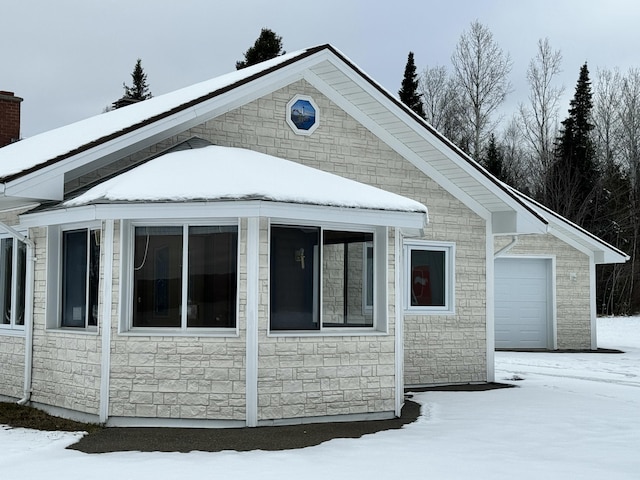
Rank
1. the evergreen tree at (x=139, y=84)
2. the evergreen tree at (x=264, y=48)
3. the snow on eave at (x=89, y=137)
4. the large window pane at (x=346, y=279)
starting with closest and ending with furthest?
1. the snow on eave at (x=89, y=137)
2. the large window pane at (x=346, y=279)
3. the evergreen tree at (x=264, y=48)
4. the evergreen tree at (x=139, y=84)

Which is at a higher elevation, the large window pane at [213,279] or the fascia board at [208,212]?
the fascia board at [208,212]

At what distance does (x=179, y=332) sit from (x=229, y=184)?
71.0 inches

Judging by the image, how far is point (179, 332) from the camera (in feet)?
32.3

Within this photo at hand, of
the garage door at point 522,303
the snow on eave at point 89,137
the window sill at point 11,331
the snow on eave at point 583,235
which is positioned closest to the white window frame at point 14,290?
the window sill at point 11,331

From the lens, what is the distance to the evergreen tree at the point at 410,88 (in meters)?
41.7

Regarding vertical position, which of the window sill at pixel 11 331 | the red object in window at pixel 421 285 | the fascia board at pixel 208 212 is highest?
the fascia board at pixel 208 212

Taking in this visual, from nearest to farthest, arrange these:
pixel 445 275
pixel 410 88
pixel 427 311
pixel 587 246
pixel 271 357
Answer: pixel 271 357
pixel 427 311
pixel 445 275
pixel 587 246
pixel 410 88

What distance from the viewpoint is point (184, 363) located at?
9.71 meters

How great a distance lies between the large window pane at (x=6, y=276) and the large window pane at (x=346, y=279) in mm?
4666

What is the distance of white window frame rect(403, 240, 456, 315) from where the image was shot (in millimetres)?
13922

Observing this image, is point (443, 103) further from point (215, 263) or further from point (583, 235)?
point (215, 263)

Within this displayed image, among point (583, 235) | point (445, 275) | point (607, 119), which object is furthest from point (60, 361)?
point (607, 119)

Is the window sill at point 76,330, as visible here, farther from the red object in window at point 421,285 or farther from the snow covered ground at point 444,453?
the red object in window at point 421,285

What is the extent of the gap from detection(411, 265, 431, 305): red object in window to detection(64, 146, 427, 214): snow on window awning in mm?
3293
